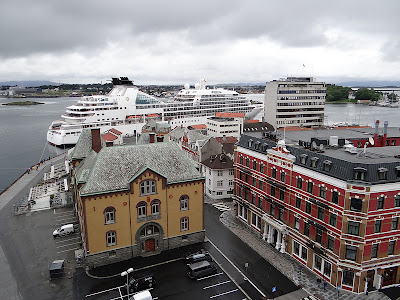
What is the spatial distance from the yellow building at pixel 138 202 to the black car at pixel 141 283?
6.35 m

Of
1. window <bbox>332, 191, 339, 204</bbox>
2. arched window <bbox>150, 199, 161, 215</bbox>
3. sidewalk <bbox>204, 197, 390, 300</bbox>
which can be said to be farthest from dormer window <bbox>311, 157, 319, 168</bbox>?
arched window <bbox>150, 199, 161, 215</bbox>

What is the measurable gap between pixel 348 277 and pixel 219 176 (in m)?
30.7

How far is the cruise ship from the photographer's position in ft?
414

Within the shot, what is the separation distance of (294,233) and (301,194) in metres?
5.45

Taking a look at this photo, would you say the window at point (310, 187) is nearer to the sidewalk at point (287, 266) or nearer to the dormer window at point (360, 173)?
the dormer window at point (360, 173)

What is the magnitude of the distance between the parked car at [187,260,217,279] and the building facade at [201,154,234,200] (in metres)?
23.4

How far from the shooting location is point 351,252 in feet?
106

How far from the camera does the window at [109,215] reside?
38250 mm

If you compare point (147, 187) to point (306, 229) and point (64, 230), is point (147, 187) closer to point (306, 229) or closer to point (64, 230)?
point (64, 230)

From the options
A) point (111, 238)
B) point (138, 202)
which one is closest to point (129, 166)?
point (138, 202)

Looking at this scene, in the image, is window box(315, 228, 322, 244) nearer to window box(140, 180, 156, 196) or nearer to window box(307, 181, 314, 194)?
window box(307, 181, 314, 194)

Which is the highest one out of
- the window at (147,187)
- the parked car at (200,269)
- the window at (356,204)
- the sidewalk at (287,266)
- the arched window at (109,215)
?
the window at (356,204)

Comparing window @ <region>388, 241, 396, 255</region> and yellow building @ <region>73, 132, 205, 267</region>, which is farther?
yellow building @ <region>73, 132, 205, 267</region>

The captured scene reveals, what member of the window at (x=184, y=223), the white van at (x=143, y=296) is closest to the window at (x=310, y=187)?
the window at (x=184, y=223)
